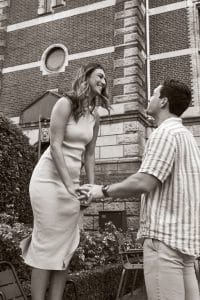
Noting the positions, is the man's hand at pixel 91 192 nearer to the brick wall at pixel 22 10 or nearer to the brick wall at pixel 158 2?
the brick wall at pixel 158 2

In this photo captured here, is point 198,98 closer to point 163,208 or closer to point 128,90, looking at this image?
point 128,90

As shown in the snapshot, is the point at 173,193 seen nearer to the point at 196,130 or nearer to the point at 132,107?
the point at 132,107

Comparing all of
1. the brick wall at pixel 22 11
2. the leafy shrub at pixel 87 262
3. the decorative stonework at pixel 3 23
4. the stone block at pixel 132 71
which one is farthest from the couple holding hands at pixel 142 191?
the brick wall at pixel 22 11

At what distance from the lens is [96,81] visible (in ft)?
9.10

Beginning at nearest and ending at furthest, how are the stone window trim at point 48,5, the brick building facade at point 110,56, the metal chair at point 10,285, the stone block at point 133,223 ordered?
the metal chair at point 10,285 → the stone block at point 133,223 → the brick building facade at point 110,56 → the stone window trim at point 48,5

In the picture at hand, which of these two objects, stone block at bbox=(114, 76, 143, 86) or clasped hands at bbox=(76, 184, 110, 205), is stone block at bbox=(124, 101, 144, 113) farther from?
clasped hands at bbox=(76, 184, 110, 205)

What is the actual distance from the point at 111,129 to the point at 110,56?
2.59m

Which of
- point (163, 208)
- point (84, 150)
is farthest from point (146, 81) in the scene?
point (163, 208)

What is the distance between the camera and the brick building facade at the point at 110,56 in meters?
10.8

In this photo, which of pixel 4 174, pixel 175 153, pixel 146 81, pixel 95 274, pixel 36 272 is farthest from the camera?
pixel 146 81

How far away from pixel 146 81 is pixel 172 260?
34.3 feet

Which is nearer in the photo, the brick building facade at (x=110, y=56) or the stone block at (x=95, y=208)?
the stone block at (x=95, y=208)

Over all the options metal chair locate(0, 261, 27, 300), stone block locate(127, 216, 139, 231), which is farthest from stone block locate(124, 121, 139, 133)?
metal chair locate(0, 261, 27, 300)

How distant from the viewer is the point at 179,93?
2172mm
